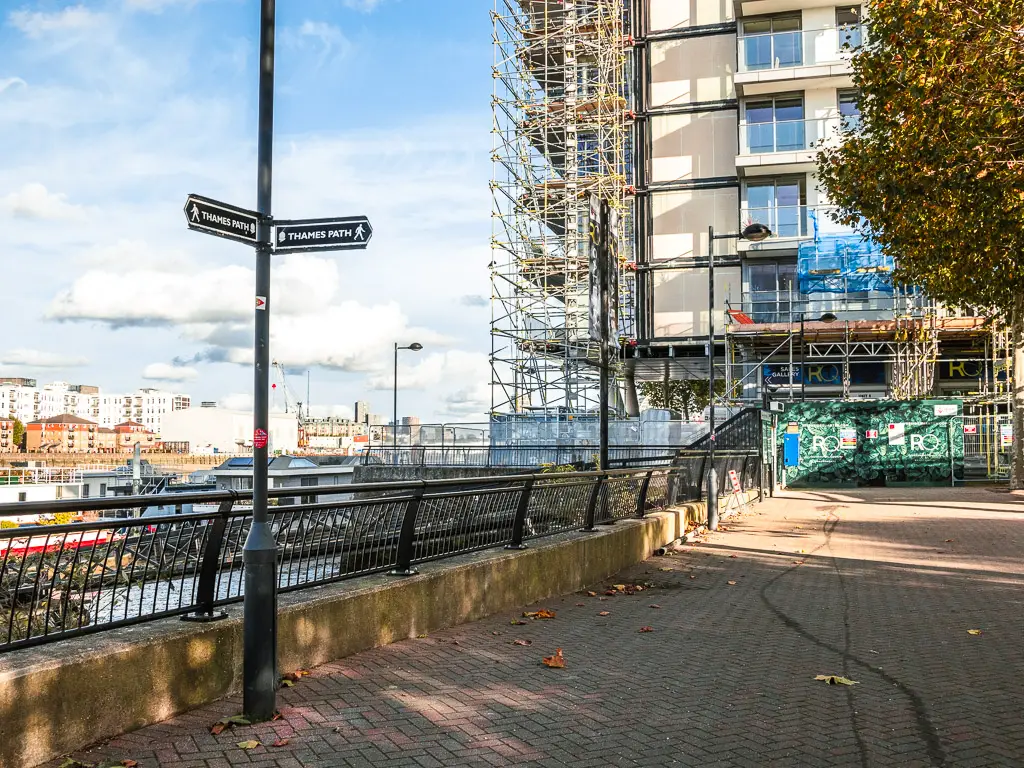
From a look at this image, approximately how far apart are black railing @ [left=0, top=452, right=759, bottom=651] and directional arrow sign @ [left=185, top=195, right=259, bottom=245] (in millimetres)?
1471

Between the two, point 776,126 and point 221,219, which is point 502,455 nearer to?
point 776,126

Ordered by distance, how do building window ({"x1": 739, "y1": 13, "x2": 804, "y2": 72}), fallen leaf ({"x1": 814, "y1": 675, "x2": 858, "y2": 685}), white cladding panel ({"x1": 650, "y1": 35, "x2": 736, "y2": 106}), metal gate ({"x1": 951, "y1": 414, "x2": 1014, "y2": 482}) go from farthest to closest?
white cladding panel ({"x1": 650, "y1": 35, "x2": 736, "y2": 106}) < building window ({"x1": 739, "y1": 13, "x2": 804, "y2": 72}) < metal gate ({"x1": 951, "y1": 414, "x2": 1014, "y2": 482}) < fallen leaf ({"x1": 814, "y1": 675, "x2": 858, "y2": 685})

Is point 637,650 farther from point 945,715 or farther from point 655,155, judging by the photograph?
point 655,155

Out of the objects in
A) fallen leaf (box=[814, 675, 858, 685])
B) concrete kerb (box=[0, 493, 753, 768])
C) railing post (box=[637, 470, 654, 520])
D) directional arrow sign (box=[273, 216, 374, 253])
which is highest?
directional arrow sign (box=[273, 216, 374, 253])

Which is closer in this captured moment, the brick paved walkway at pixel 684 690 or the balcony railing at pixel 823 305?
the brick paved walkway at pixel 684 690

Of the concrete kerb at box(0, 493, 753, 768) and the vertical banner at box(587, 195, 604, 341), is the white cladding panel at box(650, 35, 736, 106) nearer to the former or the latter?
the vertical banner at box(587, 195, 604, 341)

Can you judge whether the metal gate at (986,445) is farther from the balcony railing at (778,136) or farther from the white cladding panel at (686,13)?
the white cladding panel at (686,13)

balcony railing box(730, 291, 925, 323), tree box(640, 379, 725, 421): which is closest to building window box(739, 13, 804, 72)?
balcony railing box(730, 291, 925, 323)

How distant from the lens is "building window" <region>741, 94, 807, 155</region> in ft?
132

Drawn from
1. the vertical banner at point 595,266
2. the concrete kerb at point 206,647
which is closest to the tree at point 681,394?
the vertical banner at point 595,266

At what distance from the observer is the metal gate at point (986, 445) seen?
106 feet

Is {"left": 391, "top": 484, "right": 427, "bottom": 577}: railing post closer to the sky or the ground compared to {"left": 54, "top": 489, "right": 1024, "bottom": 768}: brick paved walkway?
closer to the sky

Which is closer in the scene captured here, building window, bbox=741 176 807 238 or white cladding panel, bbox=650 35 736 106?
building window, bbox=741 176 807 238

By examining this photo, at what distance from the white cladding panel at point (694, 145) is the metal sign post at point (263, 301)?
131 feet
